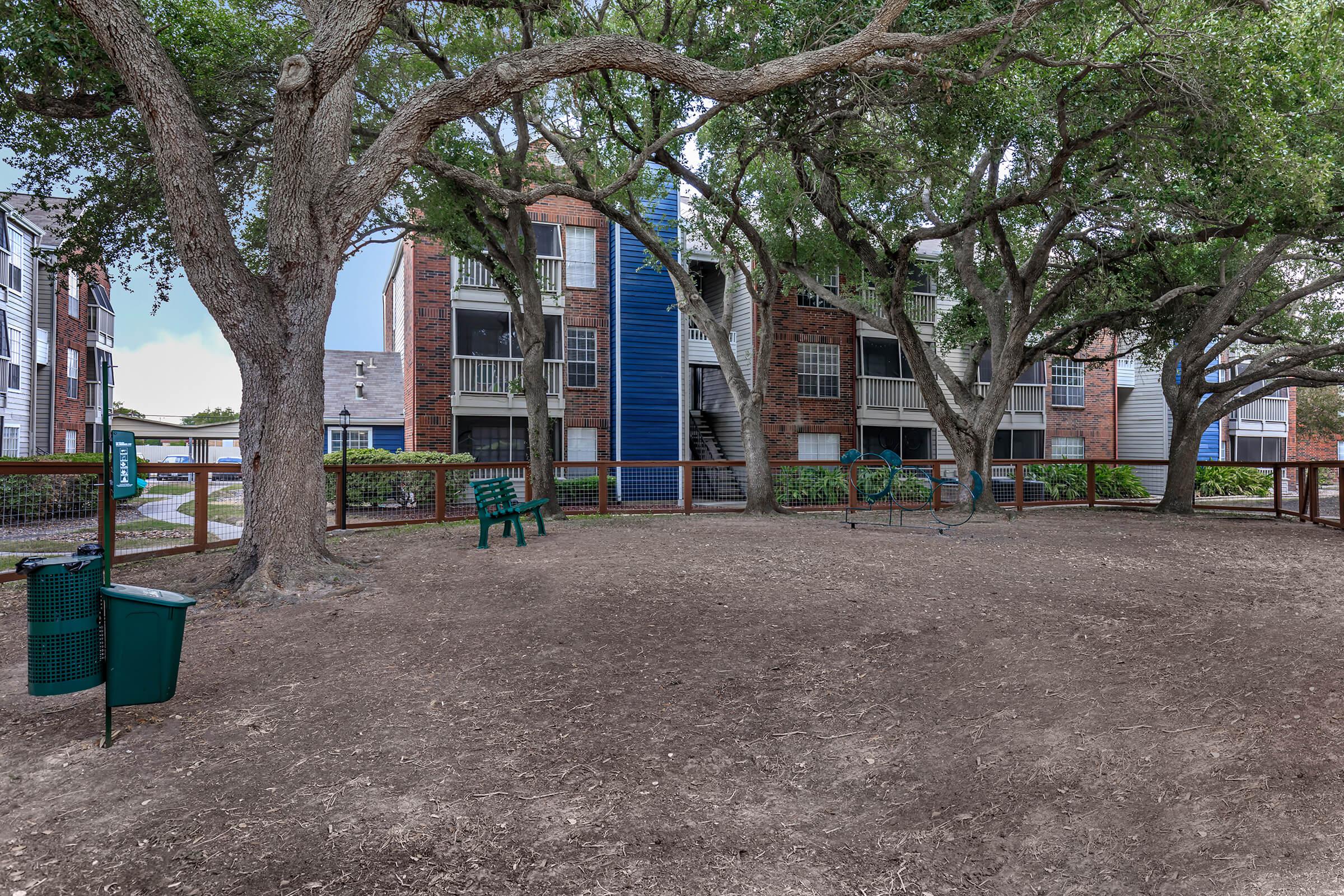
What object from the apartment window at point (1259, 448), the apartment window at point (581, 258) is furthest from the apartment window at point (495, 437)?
the apartment window at point (1259, 448)

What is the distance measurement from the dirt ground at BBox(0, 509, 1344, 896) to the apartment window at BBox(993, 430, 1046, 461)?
20.7m

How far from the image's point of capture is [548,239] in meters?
22.1

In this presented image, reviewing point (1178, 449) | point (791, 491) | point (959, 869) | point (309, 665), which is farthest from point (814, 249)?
point (959, 869)

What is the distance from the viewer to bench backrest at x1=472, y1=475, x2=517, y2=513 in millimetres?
10594

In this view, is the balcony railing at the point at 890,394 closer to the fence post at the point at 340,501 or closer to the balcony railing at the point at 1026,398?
the balcony railing at the point at 1026,398

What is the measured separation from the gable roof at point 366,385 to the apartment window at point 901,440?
566 inches

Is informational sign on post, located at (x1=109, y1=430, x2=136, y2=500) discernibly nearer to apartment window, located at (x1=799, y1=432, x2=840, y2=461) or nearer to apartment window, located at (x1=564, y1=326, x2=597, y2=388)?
apartment window, located at (x1=564, y1=326, x2=597, y2=388)

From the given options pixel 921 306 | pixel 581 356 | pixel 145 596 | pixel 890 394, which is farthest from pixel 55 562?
pixel 921 306

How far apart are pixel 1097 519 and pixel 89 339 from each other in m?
37.0

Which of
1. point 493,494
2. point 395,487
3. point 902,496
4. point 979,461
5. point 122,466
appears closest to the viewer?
point 122,466

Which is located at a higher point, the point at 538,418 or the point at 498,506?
the point at 538,418

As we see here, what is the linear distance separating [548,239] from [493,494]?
513 inches

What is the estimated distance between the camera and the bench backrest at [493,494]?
1059 centimetres

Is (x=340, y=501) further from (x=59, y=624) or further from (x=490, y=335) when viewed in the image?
(x=59, y=624)
